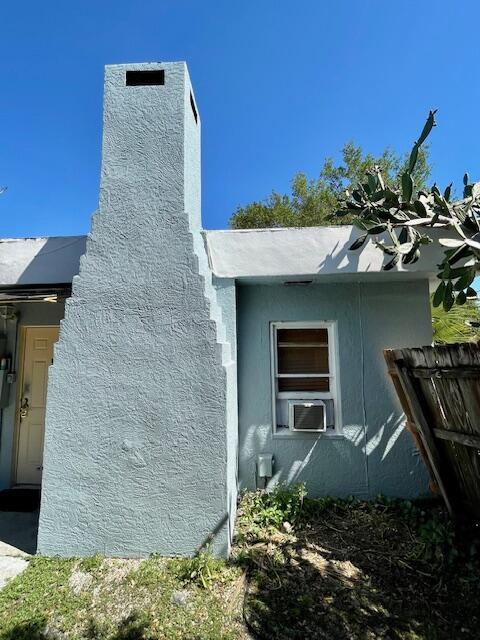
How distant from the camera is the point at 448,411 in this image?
360 centimetres

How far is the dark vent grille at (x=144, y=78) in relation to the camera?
4.84m

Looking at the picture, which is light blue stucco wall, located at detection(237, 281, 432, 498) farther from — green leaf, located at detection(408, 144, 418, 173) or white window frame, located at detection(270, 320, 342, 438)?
green leaf, located at detection(408, 144, 418, 173)

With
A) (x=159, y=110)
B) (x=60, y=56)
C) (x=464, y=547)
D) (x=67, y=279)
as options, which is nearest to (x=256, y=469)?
(x=464, y=547)

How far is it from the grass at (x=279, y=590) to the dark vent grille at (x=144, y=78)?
20.8 ft

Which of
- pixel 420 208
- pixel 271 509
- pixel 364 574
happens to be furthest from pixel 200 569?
pixel 420 208

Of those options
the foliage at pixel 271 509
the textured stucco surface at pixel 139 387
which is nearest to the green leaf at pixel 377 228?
the textured stucco surface at pixel 139 387

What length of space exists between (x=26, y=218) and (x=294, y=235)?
24.2ft

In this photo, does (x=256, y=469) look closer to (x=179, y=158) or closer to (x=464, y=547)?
(x=464, y=547)

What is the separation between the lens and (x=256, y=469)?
202 inches

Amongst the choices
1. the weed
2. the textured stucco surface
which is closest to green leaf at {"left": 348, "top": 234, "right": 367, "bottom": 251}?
the textured stucco surface

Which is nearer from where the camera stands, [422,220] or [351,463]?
[422,220]

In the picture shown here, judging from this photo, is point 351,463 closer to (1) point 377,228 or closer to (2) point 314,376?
(2) point 314,376

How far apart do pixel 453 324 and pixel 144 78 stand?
659 cm

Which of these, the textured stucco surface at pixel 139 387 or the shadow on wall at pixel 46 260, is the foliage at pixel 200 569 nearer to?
the textured stucco surface at pixel 139 387
